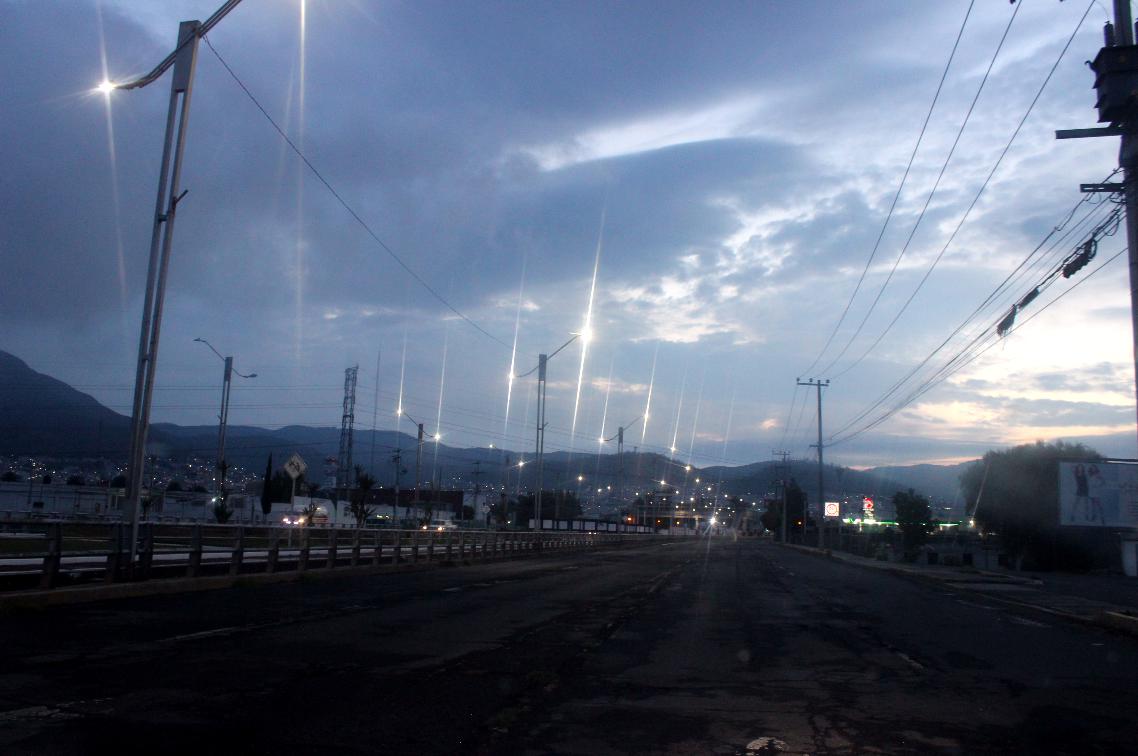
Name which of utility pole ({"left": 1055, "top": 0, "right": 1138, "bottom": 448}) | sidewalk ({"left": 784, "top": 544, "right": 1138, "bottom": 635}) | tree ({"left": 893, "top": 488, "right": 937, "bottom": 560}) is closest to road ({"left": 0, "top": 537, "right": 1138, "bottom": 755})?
sidewalk ({"left": 784, "top": 544, "right": 1138, "bottom": 635})

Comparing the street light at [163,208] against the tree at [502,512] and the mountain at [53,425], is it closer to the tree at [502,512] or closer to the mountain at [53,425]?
the tree at [502,512]

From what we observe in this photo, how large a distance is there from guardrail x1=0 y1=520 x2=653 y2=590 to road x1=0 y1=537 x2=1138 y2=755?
4.65 ft

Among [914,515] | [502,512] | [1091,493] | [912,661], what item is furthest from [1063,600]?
[914,515]

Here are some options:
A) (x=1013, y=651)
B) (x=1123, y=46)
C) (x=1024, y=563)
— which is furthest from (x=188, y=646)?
(x=1024, y=563)

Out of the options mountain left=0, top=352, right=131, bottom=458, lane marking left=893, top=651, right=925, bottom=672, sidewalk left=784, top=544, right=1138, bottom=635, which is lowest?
sidewalk left=784, top=544, right=1138, bottom=635

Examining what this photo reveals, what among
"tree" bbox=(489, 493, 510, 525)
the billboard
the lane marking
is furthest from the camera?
"tree" bbox=(489, 493, 510, 525)

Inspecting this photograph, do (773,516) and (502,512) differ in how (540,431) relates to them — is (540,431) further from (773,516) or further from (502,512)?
(773,516)

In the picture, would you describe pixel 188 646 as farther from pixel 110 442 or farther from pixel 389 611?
pixel 110 442

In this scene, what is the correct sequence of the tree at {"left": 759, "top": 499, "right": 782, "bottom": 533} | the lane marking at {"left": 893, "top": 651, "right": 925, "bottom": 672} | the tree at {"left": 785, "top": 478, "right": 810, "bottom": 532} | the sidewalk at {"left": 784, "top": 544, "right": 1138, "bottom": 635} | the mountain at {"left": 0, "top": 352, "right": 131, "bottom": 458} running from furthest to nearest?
the tree at {"left": 759, "top": 499, "right": 782, "bottom": 533}, the tree at {"left": 785, "top": 478, "right": 810, "bottom": 532}, the mountain at {"left": 0, "top": 352, "right": 131, "bottom": 458}, the sidewalk at {"left": 784, "top": 544, "right": 1138, "bottom": 635}, the lane marking at {"left": 893, "top": 651, "right": 925, "bottom": 672}

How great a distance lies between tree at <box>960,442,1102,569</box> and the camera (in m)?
58.7

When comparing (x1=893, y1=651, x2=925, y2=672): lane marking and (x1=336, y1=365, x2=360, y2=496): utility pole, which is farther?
Result: (x1=336, y1=365, x2=360, y2=496): utility pole

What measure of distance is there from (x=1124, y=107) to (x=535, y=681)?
53.0 feet

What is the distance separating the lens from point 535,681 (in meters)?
9.62

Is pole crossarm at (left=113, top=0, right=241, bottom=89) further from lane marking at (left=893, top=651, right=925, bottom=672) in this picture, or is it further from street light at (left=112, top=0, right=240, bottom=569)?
lane marking at (left=893, top=651, right=925, bottom=672)
